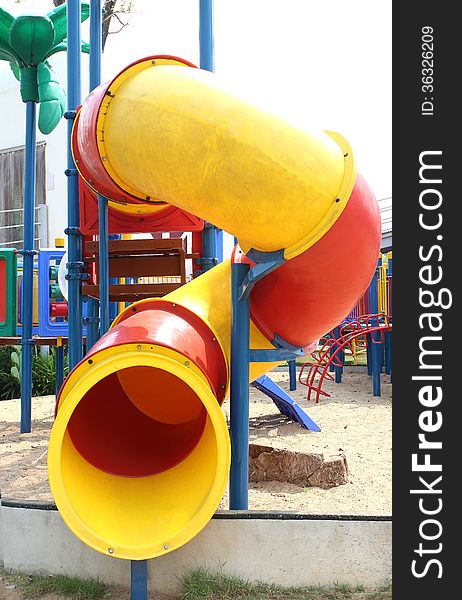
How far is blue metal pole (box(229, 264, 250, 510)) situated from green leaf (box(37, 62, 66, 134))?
4.52m

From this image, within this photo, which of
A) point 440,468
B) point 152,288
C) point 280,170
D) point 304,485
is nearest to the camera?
point 440,468

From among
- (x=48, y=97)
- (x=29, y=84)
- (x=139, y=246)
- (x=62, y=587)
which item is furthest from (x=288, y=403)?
(x=29, y=84)

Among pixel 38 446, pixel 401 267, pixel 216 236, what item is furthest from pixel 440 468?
pixel 38 446

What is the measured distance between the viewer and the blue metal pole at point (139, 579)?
277 centimetres

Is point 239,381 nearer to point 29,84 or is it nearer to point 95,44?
point 95,44

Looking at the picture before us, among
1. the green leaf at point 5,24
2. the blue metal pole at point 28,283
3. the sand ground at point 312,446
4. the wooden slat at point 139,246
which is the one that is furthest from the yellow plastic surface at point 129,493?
the green leaf at point 5,24

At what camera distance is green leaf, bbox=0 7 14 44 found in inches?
268

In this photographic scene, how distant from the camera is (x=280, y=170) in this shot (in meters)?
2.72

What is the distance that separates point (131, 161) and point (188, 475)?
1417mm

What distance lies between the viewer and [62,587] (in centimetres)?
292

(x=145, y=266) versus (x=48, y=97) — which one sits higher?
(x=48, y=97)

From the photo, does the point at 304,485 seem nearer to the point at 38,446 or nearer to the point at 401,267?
the point at 401,267

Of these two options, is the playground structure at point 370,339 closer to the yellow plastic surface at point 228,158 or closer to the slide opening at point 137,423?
the slide opening at point 137,423

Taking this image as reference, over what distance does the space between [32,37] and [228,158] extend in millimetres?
4855
